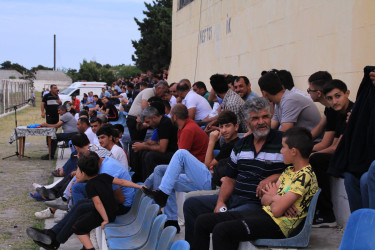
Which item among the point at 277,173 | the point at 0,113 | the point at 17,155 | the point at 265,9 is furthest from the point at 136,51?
the point at 277,173

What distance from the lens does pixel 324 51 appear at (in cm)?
735

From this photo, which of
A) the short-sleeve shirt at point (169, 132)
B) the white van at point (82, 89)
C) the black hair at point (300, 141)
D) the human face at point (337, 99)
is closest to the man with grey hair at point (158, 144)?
A: the short-sleeve shirt at point (169, 132)

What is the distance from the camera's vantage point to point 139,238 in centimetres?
531

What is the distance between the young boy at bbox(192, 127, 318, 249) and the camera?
13.5 ft

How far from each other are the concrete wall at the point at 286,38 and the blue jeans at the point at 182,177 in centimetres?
204

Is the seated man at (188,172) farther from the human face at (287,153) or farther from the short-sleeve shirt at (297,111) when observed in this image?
the human face at (287,153)

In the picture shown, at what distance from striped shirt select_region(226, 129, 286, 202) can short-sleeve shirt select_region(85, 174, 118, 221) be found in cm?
161

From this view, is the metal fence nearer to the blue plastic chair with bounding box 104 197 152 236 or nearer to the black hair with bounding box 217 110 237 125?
the blue plastic chair with bounding box 104 197 152 236

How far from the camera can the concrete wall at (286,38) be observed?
21.2ft

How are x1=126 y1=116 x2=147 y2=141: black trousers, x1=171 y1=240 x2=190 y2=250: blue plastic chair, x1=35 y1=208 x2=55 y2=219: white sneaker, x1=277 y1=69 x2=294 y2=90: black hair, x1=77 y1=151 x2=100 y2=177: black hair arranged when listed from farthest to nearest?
x1=126 y1=116 x2=147 y2=141: black trousers
x1=35 y1=208 x2=55 y2=219: white sneaker
x1=277 y1=69 x2=294 y2=90: black hair
x1=77 y1=151 x2=100 y2=177: black hair
x1=171 y1=240 x2=190 y2=250: blue plastic chair

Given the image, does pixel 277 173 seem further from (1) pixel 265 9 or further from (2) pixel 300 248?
(1) pixel 265 9

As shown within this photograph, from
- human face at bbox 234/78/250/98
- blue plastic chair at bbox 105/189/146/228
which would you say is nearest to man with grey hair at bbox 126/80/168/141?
human face at bbox 234/78/250/98

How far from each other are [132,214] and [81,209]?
0.58 metres

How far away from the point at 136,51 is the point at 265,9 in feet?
111
